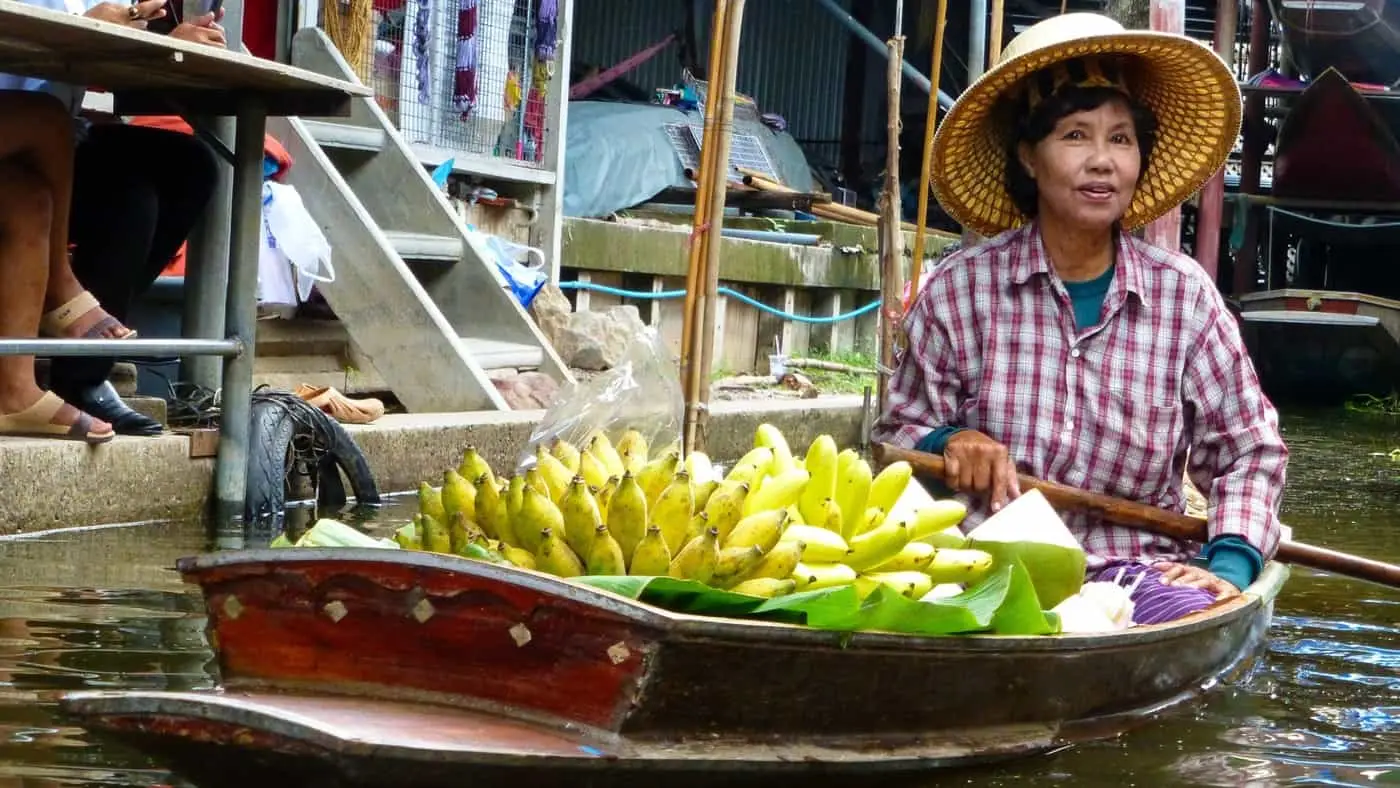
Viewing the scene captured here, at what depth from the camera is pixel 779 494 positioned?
3.09 m

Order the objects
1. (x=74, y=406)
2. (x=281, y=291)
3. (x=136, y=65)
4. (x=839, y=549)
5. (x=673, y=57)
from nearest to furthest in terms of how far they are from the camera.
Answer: (x=839, y=549) → (x=136, y=65) → (x=74, y=406) → (x=281, y=291) → (x=673, y=57)

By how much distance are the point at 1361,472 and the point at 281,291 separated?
18.9 ft

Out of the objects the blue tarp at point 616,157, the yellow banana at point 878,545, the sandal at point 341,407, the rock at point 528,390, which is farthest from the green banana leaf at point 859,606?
the blue tarp at point 616,157

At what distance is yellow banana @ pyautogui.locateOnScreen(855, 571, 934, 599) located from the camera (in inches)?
121

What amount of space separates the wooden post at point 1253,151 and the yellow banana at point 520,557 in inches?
576

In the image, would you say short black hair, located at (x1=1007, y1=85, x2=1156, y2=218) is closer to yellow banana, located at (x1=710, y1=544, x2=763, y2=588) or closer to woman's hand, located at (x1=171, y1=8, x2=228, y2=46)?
yellow banana, located at (x1=710, y1=544, x2=763, y2=588)

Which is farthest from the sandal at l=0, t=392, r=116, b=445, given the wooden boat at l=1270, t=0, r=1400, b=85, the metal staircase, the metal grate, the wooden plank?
the wooden boat at l=1270, t=0, r=1400, b=85

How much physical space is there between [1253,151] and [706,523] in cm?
1556

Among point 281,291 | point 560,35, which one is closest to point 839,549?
point 281,291

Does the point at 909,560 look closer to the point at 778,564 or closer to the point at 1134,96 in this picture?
the point at 778,564

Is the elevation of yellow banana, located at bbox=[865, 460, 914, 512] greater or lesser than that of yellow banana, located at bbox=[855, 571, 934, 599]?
greater

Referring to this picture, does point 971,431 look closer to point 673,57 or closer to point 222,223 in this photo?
point 222,223

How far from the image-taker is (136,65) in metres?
4.90

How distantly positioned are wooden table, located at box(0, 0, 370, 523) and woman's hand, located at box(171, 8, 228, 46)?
98 mm
